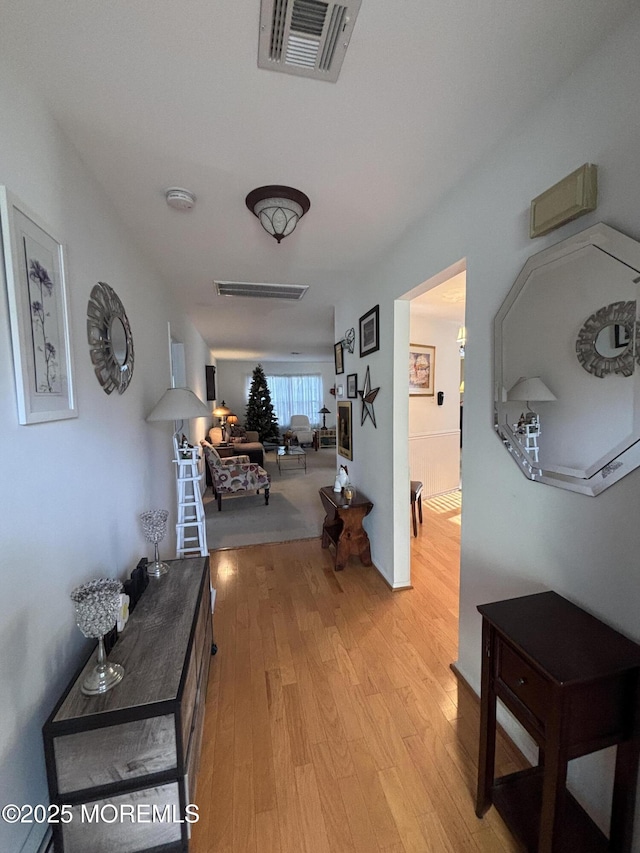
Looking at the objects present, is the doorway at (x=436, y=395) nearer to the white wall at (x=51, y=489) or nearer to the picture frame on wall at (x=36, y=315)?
the white wall at (x=51, y=489)

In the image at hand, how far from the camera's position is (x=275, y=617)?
7.45 feet

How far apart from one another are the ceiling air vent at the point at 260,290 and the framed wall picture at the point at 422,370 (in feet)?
5.38

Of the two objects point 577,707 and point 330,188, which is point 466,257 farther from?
point 577,707

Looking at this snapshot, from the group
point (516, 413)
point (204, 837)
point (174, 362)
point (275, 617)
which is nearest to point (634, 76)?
point (516, 413)

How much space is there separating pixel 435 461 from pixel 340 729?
3.56m

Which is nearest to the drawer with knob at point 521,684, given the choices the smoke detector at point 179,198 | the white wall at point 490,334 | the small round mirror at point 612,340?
the white wall at point 490,334

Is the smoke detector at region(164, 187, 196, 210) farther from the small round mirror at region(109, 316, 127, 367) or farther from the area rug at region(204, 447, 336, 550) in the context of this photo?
the area rug at region(204, 447, 336, 550)

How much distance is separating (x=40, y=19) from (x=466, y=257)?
5.30 feet

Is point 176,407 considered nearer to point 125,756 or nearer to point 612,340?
point 125,756

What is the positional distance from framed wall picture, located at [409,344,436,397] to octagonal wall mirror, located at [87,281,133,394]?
3.18m

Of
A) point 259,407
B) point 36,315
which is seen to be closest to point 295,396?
point 259,407

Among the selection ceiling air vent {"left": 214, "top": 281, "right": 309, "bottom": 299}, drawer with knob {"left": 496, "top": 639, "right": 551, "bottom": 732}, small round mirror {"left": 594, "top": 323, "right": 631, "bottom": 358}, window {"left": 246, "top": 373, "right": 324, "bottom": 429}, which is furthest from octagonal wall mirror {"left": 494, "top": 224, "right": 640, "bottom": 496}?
window {"left": 246, "top": 373, "right": 324, "bottom": 429}

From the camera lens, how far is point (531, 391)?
4.18ft

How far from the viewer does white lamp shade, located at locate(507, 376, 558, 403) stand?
1.22m
